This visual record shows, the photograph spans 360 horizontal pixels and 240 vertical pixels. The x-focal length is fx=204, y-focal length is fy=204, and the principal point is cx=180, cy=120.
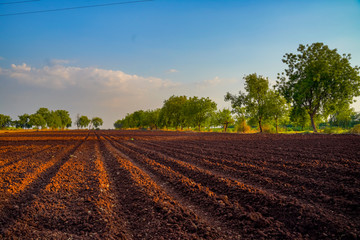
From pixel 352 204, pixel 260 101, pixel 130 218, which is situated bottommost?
pixel 130 218

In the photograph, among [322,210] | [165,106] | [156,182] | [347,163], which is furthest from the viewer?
[165,106]

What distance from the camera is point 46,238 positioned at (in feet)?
13.0

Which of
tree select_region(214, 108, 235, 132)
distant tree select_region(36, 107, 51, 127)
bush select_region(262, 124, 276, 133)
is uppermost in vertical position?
distant tree select_region(36, 107, 51, 127)

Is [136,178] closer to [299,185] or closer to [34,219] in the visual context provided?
[34,219]

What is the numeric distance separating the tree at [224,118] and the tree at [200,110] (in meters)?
6.57

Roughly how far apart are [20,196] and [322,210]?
8.55 meters

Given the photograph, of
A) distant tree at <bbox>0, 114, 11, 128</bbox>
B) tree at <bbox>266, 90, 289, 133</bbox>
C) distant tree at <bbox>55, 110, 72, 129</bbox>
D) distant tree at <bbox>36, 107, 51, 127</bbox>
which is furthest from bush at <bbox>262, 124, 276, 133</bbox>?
distant tree at <bbox>0, 114, 11, 128</bbox>

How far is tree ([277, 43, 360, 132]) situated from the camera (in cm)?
3036

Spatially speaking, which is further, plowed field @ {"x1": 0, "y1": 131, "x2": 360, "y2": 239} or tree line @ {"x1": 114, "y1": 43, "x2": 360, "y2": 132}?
tree line @ {"x1": 114, "y1": 43, "x2": 360, "y2": 132}

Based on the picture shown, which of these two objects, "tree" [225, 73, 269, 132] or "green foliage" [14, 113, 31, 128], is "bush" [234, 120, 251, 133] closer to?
"tree" [225, 73, 269, 132]

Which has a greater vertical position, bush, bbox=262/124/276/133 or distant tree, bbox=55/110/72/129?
distant tree, bbox=55/110/72/129

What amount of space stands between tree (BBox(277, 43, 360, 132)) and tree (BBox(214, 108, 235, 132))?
3933cm

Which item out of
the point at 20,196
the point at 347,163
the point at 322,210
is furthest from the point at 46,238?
the point at 347,163

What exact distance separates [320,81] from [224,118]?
146 ft
